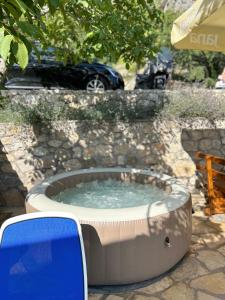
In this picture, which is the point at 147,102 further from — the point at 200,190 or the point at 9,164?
the point at 9,164

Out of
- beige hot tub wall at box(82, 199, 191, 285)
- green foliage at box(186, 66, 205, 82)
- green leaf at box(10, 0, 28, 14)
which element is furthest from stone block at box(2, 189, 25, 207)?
green foliage at box(186, 66, 205, 82)

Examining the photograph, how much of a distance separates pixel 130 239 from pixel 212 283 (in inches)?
40.4

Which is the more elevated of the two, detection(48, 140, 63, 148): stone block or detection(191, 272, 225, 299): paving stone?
detection(48, 140, 63, 148): stone block

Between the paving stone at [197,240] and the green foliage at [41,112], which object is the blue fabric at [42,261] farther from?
the green foliage at [41,112]

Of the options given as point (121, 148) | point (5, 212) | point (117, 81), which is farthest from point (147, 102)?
point (117, 81)

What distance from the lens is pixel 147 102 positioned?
21.9 ft

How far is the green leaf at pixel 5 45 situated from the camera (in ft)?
5.69

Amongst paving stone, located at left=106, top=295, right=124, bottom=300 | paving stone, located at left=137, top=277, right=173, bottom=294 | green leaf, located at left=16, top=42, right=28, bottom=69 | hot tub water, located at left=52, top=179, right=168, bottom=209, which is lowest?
paving stone, located at left=106, top=295, right=124, bottom=300

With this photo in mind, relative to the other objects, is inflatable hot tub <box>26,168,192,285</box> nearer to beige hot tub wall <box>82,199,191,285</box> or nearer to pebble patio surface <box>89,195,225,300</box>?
beige hot tub wall <box>82,199,191,285</box>

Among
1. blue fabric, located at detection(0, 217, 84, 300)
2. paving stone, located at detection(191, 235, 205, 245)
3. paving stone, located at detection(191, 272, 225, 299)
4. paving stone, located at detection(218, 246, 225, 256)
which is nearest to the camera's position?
blue fabric, located at detection(0, 217, 84, 300)

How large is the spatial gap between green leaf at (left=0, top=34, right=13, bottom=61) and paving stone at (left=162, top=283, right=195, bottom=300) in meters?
2.84

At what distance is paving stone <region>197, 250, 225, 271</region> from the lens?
4098mm

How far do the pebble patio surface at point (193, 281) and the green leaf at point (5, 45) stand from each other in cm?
268

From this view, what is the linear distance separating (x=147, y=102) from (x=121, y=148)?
1026 mm
